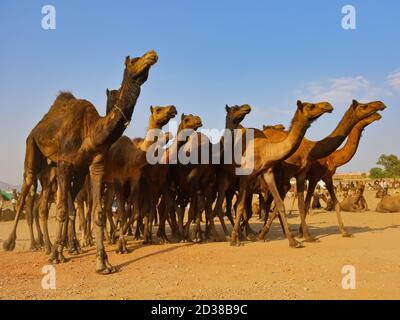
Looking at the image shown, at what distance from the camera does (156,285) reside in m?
6.36

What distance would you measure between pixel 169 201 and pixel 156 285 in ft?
18.3

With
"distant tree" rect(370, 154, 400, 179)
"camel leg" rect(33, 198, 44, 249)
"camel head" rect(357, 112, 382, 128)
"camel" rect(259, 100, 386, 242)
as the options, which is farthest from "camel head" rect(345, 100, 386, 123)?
"distant tree" rect(370, 154, 400, 179)

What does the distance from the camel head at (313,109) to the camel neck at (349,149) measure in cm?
270

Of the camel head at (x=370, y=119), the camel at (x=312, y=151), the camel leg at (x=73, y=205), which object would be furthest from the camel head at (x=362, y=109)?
the camel leg at (x=73, y=205)

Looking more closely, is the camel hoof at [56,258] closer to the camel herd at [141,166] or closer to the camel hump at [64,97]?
the camel herd at [141,166]

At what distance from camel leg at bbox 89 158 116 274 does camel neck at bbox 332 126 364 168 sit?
7.60m

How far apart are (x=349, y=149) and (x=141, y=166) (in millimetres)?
6281

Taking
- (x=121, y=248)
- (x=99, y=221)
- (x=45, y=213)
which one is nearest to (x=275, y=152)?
(x=121, y=248)

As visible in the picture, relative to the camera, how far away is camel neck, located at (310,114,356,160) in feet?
36.6

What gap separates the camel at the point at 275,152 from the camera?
10.1m

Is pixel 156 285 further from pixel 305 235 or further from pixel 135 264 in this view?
pixel 305 235

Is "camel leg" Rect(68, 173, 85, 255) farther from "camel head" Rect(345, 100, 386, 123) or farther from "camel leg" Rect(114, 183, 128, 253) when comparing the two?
"camel head" Rect(345, 100, 386, 123)

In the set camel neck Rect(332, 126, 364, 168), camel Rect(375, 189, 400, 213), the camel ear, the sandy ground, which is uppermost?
the camel ear
